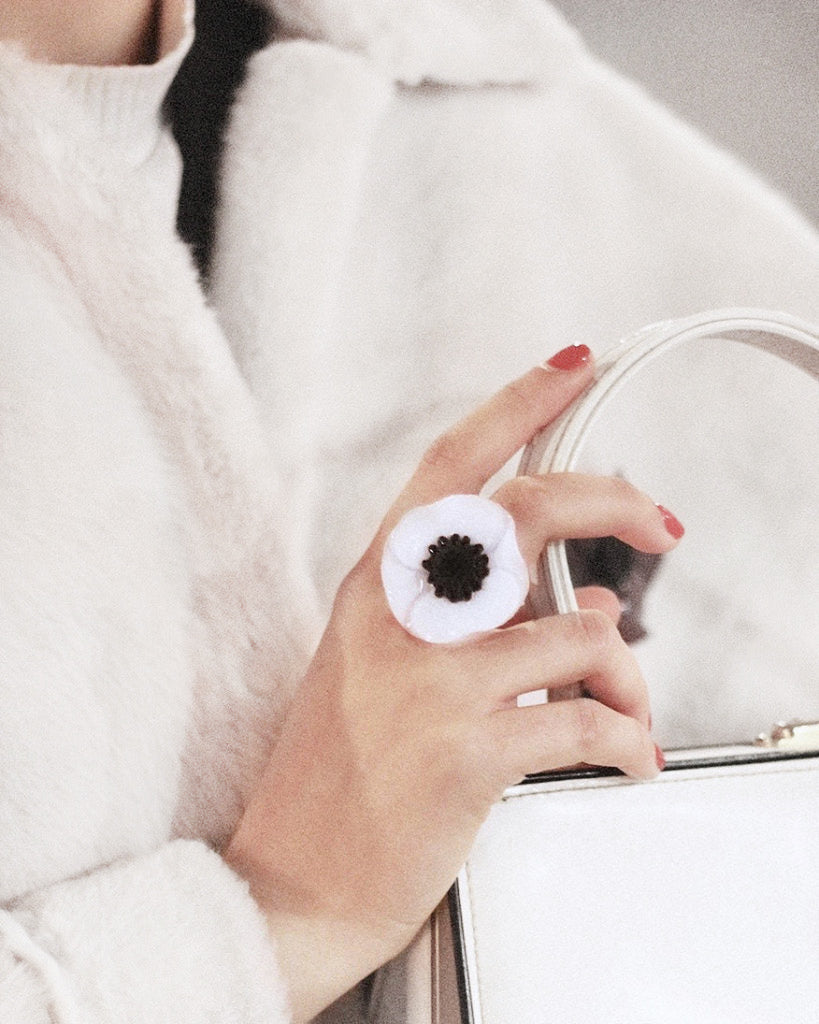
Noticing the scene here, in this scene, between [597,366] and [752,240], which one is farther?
[752,240]

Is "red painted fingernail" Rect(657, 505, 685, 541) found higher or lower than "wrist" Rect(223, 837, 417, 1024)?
higher

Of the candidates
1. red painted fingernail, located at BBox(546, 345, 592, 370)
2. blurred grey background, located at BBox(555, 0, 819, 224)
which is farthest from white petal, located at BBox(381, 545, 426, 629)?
blurred grey background, located at BBox(555, 0, 819, 224)

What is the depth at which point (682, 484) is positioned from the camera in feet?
1.44

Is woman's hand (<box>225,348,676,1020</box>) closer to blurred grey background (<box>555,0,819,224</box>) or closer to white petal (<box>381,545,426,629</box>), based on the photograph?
white petal (<box>381,545,426,629</box>)

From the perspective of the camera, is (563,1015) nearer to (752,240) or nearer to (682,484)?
(682,484)

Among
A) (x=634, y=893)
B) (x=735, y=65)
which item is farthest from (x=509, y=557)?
(x=735, y=65)

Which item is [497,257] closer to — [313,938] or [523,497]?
[523,497]

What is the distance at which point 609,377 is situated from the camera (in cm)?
32

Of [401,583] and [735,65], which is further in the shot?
[735,65]

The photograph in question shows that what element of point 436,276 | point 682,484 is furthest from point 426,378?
point 682,484

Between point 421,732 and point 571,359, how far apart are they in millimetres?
169

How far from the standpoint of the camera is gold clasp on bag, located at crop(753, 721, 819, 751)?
13.7 inches

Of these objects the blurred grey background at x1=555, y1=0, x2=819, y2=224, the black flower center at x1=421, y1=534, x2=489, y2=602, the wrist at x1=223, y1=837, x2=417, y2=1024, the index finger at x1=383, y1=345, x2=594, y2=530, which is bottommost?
the wrist at x1=223, y1=837, x2=417, y2=1024

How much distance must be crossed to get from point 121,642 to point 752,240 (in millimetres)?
409
